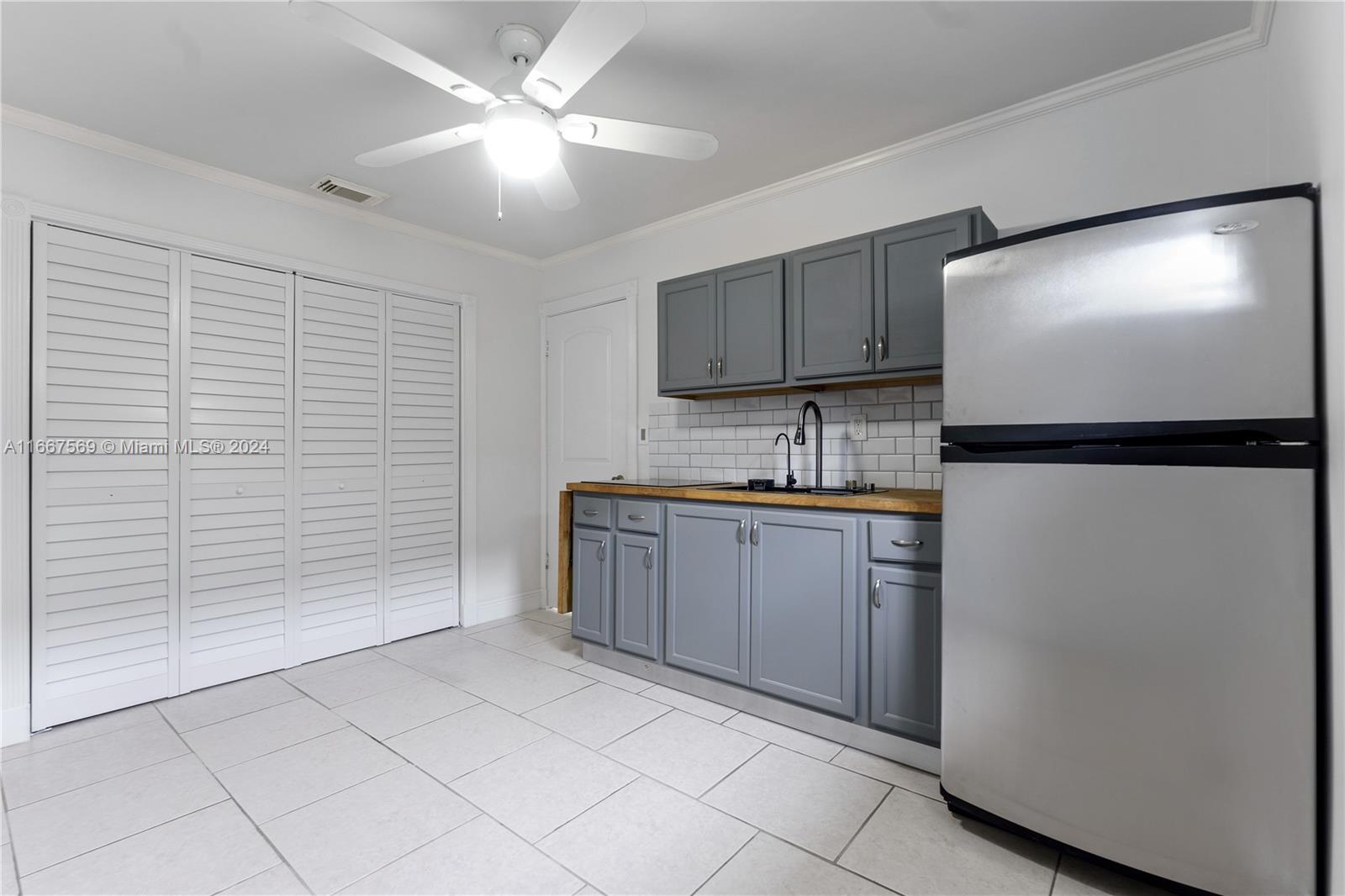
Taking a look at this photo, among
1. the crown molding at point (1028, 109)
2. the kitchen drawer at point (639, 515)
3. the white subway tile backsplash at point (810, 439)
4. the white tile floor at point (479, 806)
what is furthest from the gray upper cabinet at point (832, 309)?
the white tile floor at point (479, 806)

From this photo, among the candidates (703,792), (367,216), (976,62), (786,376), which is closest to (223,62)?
(367,216)

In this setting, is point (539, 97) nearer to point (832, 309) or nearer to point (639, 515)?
point (832, 309)

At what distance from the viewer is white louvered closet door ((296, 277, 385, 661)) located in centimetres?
347

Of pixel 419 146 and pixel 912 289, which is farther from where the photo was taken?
pixel 912 289

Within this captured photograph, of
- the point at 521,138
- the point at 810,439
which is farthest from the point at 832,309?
the point at 521,138

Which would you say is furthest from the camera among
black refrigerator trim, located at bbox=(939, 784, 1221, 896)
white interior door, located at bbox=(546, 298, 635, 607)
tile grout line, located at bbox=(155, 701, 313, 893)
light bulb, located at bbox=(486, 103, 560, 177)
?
white interior door, located at bbox=(546, 298, 635, 607)

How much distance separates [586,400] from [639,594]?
1.71 meters

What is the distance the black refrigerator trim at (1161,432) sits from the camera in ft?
4.65

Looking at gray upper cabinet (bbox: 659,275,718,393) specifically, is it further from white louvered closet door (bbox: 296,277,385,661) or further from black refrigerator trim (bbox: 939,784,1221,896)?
black refrigerator trim (bbox: 939,784,1221,896)

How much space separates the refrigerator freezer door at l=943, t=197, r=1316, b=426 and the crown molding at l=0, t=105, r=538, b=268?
340 centimetres

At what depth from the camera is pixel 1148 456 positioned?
1.56 metres

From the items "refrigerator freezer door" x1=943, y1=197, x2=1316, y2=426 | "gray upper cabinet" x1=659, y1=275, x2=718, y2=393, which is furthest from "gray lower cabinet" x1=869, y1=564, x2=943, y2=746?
"gray upper cabinet" x1=659, y1=275, x2=718, y2=393

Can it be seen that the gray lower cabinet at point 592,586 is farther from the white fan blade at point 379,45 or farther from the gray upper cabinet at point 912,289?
the white fan blade at point 379,45

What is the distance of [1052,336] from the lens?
1.72m
